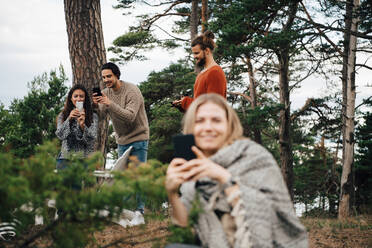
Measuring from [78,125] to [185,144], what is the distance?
→ 2786 millimetres

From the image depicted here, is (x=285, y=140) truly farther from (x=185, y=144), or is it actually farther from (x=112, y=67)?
(x=185, y=144)

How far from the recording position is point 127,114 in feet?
14.4

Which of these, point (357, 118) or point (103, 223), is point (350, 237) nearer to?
point (103, 223)

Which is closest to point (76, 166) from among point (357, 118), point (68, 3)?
point (68, 3)

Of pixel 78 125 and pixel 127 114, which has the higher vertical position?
pixel 127 114

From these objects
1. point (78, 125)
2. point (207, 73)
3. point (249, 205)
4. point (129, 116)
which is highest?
point (207, 73)

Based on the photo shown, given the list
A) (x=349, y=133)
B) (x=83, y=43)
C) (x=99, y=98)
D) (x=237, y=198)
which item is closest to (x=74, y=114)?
(x=99, y=98)

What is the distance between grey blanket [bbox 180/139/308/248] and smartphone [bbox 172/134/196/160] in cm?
12

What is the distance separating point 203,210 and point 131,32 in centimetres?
1590

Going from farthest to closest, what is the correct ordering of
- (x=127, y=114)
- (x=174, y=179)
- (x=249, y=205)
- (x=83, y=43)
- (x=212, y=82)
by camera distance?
(x=83, y=43) → (x=127, y=114) → (x=212, y=82) → (x=174, y=179) → (x=249, y=205)

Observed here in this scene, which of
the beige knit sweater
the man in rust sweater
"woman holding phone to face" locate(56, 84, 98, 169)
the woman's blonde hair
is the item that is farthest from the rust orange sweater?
the woman's blonde hair

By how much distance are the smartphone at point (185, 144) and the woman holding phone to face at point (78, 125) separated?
2687mm

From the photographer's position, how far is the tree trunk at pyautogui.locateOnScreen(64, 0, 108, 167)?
5.19 m

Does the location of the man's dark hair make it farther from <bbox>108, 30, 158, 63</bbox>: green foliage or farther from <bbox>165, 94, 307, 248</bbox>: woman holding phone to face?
<bbox>108, 30, 158, 63</bbox>: green foliage
